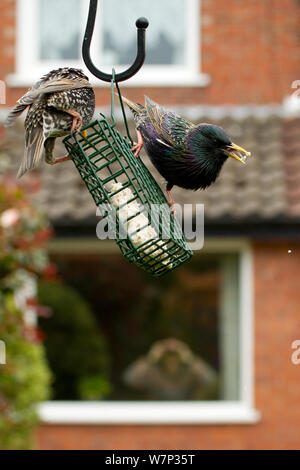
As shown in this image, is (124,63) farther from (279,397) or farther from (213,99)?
(279,397)

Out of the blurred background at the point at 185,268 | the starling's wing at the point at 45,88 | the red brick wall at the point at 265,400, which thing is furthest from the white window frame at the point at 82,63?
the starling's wing at the point at 45,88

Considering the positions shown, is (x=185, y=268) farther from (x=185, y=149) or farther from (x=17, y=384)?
(x=185, y=149)

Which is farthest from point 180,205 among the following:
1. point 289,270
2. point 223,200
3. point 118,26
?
point 118,26

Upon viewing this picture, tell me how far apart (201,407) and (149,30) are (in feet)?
10.4

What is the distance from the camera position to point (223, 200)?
20.4 ft

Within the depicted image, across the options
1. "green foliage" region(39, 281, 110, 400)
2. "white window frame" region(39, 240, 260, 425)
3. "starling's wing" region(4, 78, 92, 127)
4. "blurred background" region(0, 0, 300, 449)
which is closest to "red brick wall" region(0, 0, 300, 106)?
"blurred background" region(0, 0, 300, 449)

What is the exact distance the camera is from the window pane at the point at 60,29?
7438 mm

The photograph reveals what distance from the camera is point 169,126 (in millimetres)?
2377

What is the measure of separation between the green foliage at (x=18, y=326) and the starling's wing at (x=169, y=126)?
83.7 inches

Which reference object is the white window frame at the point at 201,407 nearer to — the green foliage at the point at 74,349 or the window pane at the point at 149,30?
the green foliage at the point at 74,349
